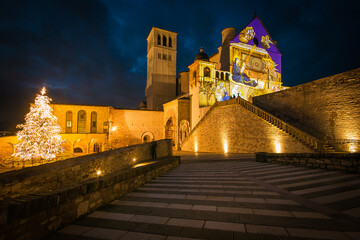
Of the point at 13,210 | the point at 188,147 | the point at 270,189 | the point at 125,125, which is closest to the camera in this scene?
the point at 13,210

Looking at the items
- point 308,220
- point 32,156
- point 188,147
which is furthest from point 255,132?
point 32,156

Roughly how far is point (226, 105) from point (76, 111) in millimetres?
22816

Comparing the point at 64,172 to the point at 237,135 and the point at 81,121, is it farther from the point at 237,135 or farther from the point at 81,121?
the point at 81,121

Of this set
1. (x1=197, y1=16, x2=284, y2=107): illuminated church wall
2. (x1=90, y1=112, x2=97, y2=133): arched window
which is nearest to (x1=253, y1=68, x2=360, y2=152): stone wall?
(x1=197, y1=16, x2=284, y2=107): illuminated church wall

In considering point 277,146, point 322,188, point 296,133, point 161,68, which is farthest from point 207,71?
point 322,188

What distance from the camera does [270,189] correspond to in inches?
213

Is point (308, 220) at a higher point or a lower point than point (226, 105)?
lower

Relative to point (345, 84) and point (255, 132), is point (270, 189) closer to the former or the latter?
point (255, 132)

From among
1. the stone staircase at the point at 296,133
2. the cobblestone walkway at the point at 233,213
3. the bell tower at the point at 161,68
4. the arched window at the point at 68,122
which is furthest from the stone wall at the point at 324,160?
the bell tower at the point at 161,68

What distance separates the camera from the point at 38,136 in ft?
51.7

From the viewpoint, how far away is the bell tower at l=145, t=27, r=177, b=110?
45.7 m

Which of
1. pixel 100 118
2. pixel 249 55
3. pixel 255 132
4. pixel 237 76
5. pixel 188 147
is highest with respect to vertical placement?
pixel 249 55

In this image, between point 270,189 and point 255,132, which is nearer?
point 270,189

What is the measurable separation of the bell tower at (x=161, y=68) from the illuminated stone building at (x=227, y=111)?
24 centimetres
